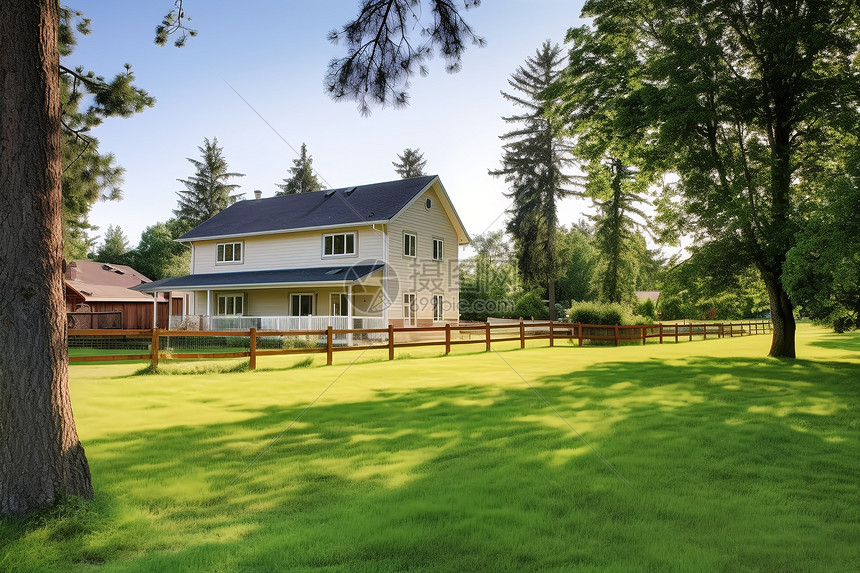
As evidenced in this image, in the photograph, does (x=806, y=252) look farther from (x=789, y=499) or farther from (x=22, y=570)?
(x=22, y=570)

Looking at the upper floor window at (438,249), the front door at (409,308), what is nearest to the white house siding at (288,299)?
the front door at (409,308)

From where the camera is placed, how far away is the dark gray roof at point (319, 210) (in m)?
→ 27.5

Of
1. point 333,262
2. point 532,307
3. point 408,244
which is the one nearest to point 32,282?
point 333,262

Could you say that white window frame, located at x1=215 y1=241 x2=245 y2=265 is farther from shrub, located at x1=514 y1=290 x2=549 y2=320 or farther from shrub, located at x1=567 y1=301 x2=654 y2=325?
shrub, located at x1=514 y1=290 x2=549 y2=320

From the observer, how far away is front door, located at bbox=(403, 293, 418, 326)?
27422 millimetres

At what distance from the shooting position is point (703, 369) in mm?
15273

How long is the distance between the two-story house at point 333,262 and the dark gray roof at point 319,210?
0.08 meters

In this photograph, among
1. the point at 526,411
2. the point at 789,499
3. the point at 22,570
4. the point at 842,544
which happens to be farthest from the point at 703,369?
the point at 22,570

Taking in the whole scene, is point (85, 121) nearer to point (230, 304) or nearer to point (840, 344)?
point (230, 304)

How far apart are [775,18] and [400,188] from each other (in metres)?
18.0

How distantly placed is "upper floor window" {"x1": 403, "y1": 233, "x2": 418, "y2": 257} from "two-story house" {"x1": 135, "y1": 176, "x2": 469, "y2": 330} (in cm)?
5

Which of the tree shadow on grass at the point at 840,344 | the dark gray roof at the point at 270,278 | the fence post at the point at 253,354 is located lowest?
the tree shadow on grass at the point at 840,344

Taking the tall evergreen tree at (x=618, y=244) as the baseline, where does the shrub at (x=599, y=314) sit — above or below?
below

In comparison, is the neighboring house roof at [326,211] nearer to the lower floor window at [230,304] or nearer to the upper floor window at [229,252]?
the upper floor window at [229,252]
